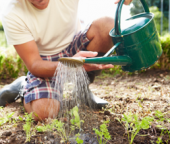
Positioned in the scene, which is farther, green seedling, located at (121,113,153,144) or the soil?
the soil

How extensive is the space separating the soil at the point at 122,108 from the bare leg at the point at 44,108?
0.10 meters

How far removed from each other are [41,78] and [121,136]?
1.03 metres

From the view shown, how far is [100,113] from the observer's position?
6.21ft

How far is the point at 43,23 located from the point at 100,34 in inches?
24.0

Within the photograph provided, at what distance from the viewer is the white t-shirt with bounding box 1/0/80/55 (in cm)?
176

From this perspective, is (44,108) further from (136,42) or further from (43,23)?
(136,42)

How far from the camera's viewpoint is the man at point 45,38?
1.76 metres

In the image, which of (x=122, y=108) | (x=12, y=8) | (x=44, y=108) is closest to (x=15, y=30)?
(x=12, y=8)

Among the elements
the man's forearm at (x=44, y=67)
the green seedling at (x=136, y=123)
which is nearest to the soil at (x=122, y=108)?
the green seedling at (x=136, y=123)

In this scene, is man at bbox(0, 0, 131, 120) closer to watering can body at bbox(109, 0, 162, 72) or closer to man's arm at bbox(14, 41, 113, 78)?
man's arm at bbox(14, 41, 113, 78)

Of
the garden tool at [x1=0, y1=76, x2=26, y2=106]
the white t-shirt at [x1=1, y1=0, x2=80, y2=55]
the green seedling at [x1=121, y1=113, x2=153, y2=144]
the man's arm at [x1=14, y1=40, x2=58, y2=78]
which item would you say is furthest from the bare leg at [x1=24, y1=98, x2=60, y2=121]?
the green seedling at [x1=121, y1=113, x2=153, y2=144]

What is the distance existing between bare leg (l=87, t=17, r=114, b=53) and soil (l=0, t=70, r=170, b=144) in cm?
66

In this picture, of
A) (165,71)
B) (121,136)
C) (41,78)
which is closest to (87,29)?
(41,78)

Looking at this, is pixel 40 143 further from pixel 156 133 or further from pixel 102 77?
pixel 102 77
